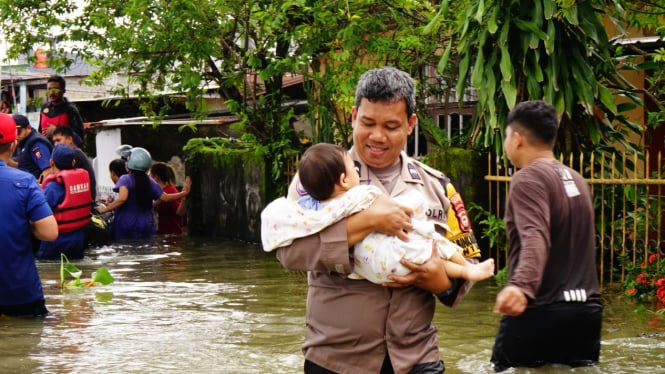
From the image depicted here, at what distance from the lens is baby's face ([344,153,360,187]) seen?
13.2ft

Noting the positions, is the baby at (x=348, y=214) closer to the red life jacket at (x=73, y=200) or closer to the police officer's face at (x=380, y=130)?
the police officer's face at (x=380, y=130)

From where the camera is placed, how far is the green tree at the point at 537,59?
32.4 ft

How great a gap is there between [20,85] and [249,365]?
29.3 metres

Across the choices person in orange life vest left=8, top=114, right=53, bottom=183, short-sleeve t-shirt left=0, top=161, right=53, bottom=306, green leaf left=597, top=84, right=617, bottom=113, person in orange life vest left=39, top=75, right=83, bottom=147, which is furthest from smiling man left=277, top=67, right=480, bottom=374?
person in orange life vest left=39, top=75, right=83, bottom=147

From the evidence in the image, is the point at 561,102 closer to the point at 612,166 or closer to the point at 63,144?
the point at 612,166

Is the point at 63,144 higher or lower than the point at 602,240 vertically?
higher

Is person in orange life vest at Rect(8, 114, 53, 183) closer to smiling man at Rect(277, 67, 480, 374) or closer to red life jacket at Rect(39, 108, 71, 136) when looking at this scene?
red life jacket at Rect(39, 108, 71, 136)

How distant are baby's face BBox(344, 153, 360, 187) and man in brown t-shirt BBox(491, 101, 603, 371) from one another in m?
1.15

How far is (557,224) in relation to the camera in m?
5.12

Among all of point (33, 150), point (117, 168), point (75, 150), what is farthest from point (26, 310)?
point (117, 168)

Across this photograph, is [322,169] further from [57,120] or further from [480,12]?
[57,120]

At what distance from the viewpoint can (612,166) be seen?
1073cm

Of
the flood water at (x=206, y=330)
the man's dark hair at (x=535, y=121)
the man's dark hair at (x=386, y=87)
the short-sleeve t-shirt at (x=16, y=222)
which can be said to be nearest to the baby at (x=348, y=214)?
the man's dark hair at (x=386, y=87)

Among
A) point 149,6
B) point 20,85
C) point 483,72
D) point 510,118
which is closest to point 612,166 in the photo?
point 483,72
